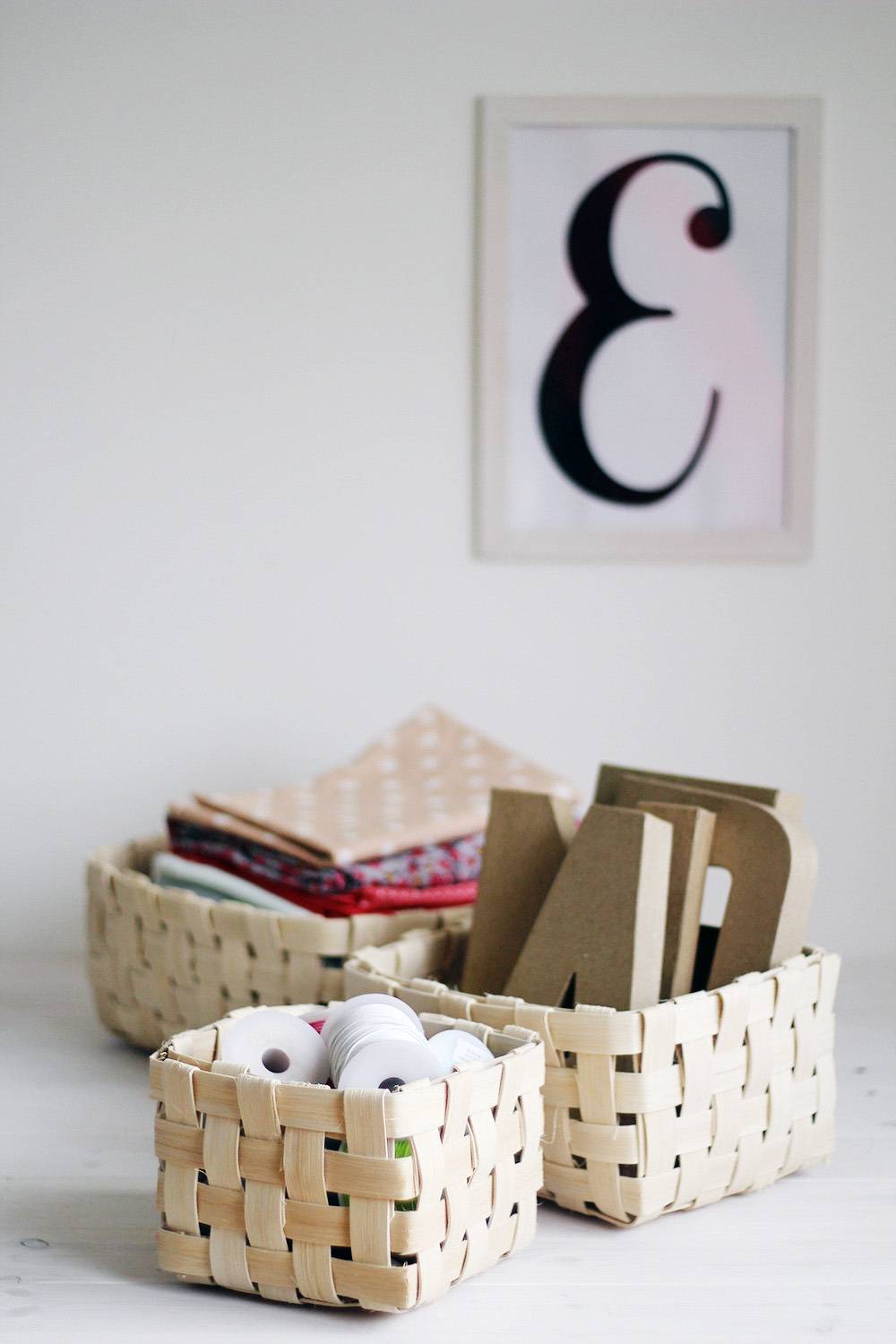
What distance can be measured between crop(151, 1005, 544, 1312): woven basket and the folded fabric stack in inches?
15.8

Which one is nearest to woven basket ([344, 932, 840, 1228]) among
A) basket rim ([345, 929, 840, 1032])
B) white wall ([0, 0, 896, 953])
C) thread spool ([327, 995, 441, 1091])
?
basket rim ([345, 929, 840, 1032])

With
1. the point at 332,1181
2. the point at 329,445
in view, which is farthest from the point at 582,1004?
the point at 329,445

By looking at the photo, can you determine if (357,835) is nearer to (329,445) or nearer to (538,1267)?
(538,1267)

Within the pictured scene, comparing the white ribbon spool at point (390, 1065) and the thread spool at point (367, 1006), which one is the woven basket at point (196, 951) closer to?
the thread spool at point (367, 1006)

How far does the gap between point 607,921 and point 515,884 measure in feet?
0.50

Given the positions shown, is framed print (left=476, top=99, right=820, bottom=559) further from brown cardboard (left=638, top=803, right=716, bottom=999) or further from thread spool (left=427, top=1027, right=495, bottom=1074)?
thread spool (left=427, top=1027, right=495, bottom=1074)

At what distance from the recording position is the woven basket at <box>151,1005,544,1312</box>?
80cm

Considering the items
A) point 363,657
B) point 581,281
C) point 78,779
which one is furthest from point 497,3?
point 78,779

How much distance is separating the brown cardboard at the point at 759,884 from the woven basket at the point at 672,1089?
3 cm

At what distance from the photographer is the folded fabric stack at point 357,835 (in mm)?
1279

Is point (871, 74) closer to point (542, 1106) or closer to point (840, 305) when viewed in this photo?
point (840, 305)

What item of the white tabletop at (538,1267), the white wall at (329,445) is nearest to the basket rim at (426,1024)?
the white tabletop at (538,1267)

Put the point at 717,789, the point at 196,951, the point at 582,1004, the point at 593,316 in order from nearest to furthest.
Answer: the point at 582,1004, the point at 717,789, the point at 196,951, the point at 593,316

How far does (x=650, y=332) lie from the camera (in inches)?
70.1
